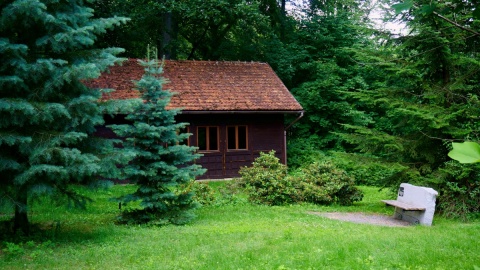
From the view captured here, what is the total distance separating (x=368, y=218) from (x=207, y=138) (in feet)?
32.8

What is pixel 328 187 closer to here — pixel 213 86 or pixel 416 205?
pixel 416 205

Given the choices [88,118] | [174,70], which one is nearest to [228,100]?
[174,70]

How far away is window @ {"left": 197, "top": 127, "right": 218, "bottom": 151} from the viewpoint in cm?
2125

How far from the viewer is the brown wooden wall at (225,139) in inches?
828

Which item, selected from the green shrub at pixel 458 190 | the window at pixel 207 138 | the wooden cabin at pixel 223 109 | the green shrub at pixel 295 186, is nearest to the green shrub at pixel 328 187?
the green shrub at pixel 295 186

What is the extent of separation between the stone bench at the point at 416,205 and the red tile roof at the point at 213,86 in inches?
369

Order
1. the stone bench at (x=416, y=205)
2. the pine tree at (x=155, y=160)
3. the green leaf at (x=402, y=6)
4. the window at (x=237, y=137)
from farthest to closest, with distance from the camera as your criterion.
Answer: the window at (x=237, y=137)
the stone bench at (x=416, y=205)
the pine tree at (x=155, y=160)
the green leaf at (x=402, y=6)

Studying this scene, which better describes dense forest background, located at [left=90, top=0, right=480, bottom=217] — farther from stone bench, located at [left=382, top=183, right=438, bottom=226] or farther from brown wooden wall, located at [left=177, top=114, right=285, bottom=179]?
brown wooden wall, located at [left=177, top=114, right=285, bottom=179]

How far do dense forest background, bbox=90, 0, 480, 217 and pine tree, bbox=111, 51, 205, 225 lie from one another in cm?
523

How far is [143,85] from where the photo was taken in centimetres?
1148

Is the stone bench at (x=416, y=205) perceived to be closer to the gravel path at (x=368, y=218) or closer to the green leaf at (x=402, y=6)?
the gravel path at (x=368, y=218)

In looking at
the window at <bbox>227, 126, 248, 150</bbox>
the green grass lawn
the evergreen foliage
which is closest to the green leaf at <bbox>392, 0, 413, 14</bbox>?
the green grass lawn

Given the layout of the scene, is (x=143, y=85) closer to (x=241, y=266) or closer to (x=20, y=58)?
(x=20, y=58)

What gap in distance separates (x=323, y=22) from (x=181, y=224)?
20382 millimetres
